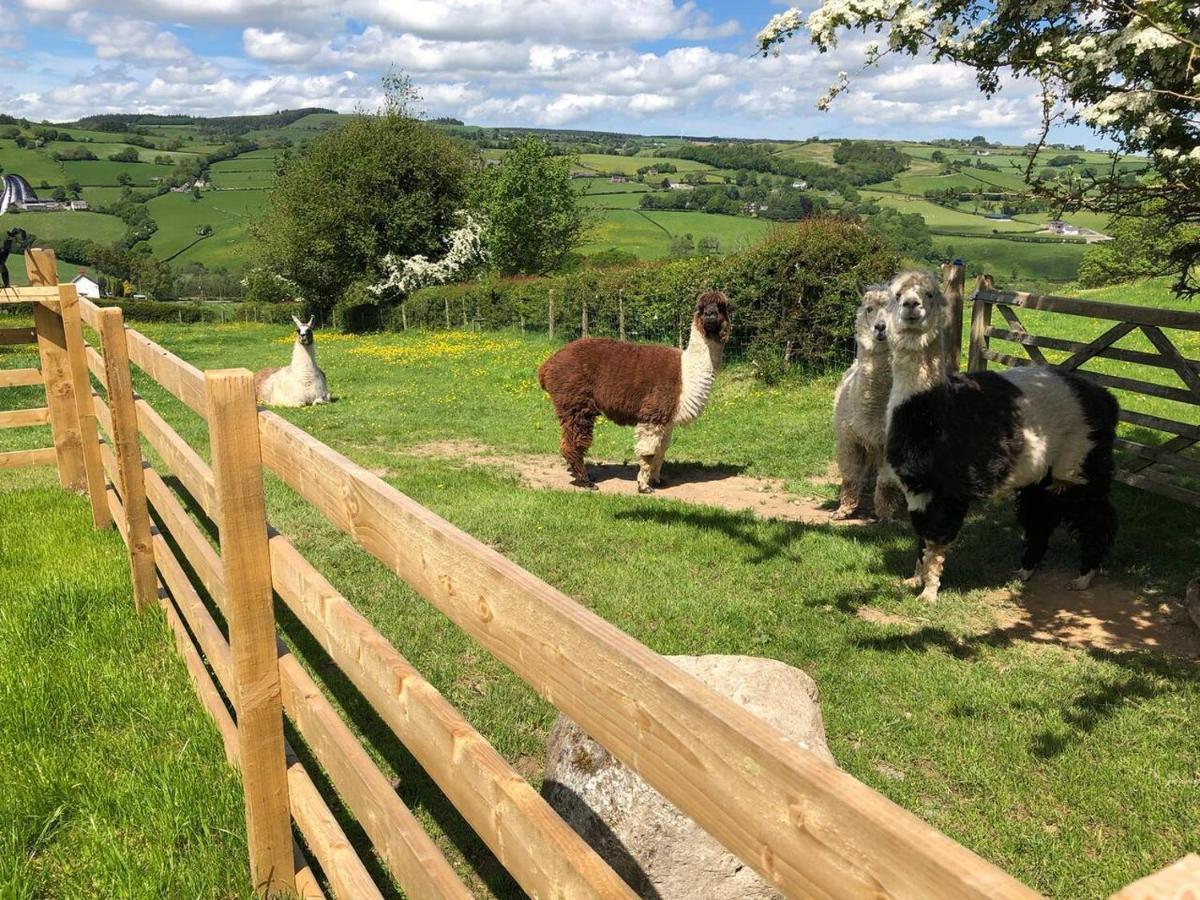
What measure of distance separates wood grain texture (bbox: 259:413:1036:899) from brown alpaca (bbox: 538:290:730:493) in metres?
7.03

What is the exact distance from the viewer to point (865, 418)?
23.6ft

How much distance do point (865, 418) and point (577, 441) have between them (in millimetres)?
3063

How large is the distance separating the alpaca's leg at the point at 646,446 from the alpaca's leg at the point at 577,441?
54cm

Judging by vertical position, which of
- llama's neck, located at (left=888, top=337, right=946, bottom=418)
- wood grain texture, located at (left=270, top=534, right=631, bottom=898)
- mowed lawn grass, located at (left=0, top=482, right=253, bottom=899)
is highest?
llama's neck, located at (left=888, top=337, right=946, bottom=418)

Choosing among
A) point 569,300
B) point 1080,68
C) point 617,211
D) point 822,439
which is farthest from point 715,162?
point 1080,68

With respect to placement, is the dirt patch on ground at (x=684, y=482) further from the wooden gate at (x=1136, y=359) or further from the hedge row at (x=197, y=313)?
the hedge row at (x=197, y=313)

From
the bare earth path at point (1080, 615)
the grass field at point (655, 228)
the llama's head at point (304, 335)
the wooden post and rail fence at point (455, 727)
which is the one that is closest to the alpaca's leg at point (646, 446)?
the bare earth path at point (1080, 615)

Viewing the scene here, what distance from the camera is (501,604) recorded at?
1.39 meters

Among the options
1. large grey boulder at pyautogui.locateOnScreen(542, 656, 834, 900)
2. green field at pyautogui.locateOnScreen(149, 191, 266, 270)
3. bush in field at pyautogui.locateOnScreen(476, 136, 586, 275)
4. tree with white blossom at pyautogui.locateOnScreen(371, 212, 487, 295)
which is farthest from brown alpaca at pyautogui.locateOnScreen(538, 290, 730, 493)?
green field at pyautogui.locateOnScreen(149, 191, 266, 270)

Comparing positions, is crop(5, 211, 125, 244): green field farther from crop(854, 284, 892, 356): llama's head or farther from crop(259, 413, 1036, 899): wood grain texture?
crop(259, 413, 1036, 899): wood grain texture

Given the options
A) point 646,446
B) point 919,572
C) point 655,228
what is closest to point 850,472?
point 919,572

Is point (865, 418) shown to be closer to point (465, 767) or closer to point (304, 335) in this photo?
point (465, 767)

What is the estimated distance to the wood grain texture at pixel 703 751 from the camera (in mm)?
775

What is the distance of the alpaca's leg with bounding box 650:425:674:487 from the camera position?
8656 millimetres
